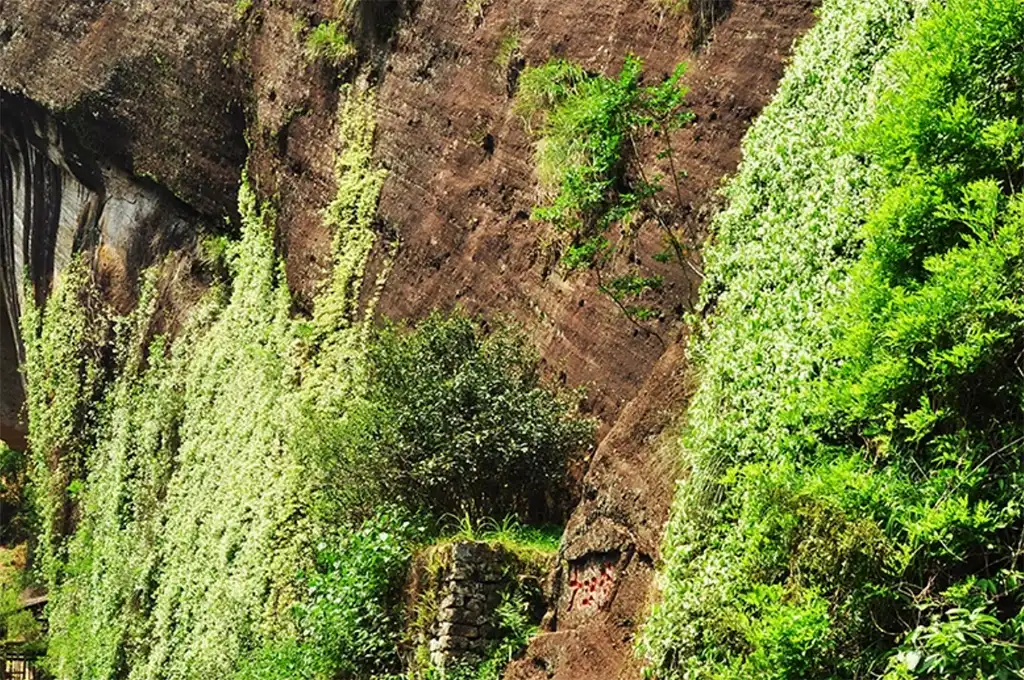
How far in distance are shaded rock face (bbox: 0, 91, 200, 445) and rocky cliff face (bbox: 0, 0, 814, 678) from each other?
0.14 feet

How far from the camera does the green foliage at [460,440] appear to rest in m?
11.8

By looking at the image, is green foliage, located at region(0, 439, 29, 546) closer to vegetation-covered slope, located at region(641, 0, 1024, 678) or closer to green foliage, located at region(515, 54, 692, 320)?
green foliage, located at region(515, 54, 692, 320)

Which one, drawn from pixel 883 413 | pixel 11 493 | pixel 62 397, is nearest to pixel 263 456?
pixel 62 397

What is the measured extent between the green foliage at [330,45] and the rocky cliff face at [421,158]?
0.63ft

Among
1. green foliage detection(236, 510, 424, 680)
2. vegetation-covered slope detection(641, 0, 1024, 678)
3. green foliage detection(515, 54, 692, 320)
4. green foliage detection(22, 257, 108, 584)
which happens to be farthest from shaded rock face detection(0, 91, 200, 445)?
vegetation-covered slope detection(641, 0, 1024, 678)

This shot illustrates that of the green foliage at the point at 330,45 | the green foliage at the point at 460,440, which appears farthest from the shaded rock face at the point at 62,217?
the green foliage at the point at 460,440

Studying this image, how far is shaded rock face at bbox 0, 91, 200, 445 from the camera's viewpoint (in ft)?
68.6

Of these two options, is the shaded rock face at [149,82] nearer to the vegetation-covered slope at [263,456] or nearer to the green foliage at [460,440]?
the vegetation-covered slope at [263,456]

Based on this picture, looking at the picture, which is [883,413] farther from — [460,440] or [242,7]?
[242,7]

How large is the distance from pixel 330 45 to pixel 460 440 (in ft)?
24.5

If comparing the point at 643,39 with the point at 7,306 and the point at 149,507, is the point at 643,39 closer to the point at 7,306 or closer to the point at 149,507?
the point at 149,507

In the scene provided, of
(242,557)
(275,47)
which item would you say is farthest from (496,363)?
(275,47)

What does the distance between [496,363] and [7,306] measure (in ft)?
51.6

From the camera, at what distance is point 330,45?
17547mm
